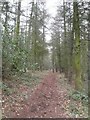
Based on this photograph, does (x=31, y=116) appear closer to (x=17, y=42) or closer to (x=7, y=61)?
(x=7, y=61)

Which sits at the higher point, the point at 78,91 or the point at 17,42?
the point at 17,42

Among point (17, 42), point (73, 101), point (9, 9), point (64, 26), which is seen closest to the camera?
point (73, 101)

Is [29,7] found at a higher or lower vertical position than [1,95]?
higher

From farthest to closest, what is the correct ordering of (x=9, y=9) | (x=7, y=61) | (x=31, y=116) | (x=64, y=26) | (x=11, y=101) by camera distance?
(x=64, y=26) → (x=9, y=9) → (x=7, y=61) → (x=11, y=101) → (x=31, y=116)

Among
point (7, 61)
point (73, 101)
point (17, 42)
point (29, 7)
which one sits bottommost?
point (73, 101)

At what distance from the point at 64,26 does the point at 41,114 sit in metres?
17.0

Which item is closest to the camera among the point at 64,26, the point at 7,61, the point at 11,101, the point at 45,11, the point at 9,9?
the point at 11,101

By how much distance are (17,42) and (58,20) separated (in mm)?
10451

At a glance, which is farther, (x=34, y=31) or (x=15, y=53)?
(x=34, y=31)

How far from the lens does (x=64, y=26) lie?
2538 centimetres

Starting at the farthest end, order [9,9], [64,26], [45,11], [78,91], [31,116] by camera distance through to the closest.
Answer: [45,11], [64,26], [9,9], [78,91], [31,116]

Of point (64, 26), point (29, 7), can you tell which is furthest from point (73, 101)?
point (29, 7)

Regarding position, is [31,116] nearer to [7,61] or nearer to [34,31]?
[7,61]

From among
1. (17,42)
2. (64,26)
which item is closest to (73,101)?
(17,42)
